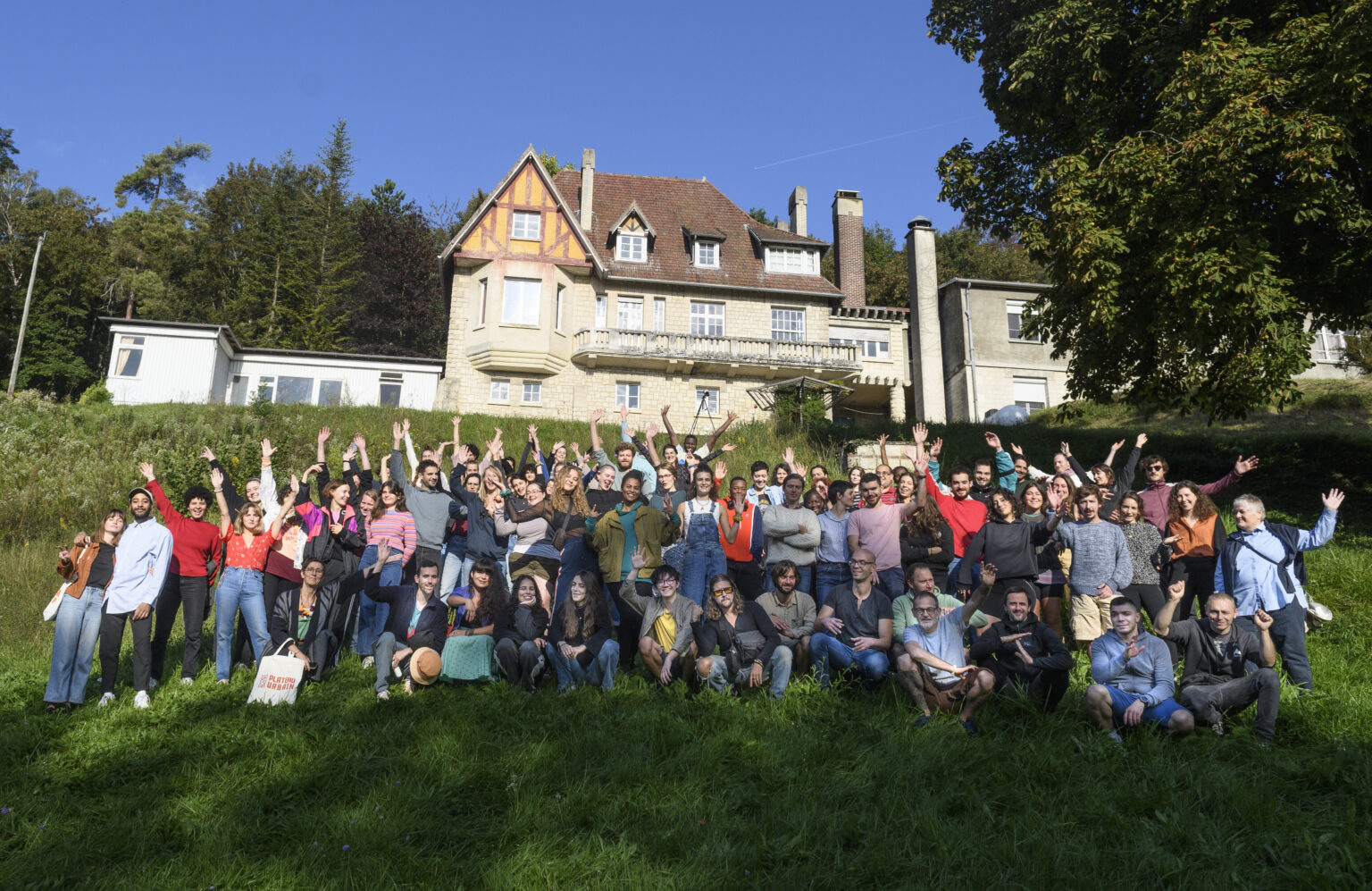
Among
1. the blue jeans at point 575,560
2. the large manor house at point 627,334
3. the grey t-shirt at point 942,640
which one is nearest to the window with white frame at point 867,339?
the large manor house at point 627,334

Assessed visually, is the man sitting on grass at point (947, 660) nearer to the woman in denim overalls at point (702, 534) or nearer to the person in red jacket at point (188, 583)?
the woman in denim overalls at point (702, 534)

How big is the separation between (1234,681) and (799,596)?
3.37 meters

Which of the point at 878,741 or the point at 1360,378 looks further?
the point at 1360,378

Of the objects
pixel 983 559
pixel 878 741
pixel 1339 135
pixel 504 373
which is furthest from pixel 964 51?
pixel 504 373

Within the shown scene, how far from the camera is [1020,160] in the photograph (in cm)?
1717

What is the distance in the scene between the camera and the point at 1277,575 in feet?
23.1

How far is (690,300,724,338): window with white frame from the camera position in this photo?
34.2 metres

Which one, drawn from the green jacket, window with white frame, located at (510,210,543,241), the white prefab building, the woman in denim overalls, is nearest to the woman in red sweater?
the green jacket

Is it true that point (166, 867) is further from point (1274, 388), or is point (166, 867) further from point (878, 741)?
point (1274, 388)

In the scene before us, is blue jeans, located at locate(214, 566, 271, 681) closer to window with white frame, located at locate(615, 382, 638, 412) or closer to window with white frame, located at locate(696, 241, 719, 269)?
window with white frame, located at locate(615, 382, 638, 412)

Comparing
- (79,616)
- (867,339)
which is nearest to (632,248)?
(867,339)

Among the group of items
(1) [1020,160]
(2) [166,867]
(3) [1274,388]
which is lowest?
(2) [166,867]

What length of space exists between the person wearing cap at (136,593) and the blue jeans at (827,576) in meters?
6.04

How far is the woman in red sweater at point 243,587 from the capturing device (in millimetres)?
8102
